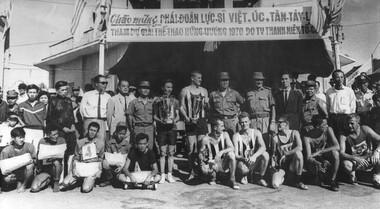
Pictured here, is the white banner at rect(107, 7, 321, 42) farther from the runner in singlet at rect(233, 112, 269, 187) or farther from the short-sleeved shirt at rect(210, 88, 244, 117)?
the runner in singlet at rect(233, 112, 269, 187)

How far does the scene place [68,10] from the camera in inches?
268

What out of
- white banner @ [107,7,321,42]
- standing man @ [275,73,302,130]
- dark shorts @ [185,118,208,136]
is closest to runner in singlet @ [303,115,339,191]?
standing man @ [275,73,302,130]

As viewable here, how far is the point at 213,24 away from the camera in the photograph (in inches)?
198

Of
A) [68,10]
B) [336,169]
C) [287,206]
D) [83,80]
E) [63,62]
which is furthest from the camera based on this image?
[63,62]

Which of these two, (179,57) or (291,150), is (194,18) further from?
(291,150)

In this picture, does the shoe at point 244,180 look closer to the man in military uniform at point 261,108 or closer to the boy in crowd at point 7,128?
the man in military uniform at point 261,108

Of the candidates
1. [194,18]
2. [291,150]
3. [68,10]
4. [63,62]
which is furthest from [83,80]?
[291,150]

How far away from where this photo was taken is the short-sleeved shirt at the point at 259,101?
15.7 feet

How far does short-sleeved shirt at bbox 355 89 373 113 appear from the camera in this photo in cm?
530

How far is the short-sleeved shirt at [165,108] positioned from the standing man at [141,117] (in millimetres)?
115

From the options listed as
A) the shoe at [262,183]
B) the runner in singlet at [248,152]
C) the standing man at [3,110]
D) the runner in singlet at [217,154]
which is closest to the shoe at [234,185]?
the runner in singlet at [217,154]

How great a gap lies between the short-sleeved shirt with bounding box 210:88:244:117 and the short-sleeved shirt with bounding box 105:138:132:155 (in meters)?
1.46

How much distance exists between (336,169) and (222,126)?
5.63ft

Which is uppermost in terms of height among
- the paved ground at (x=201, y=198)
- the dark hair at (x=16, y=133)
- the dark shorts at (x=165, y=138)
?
the dark hair at (x=16, y=133)
